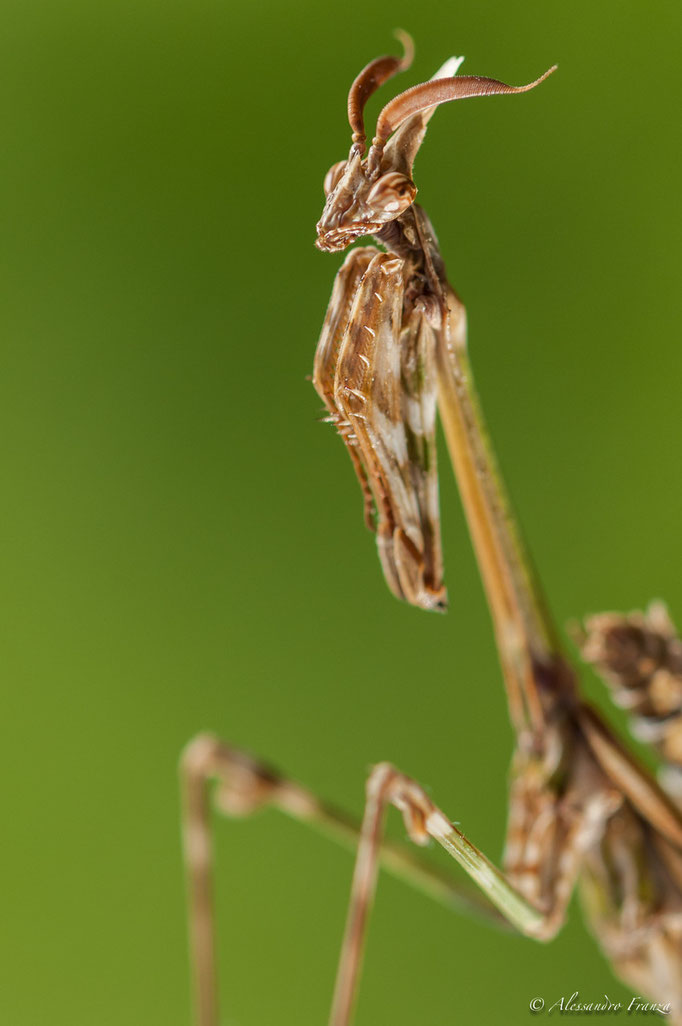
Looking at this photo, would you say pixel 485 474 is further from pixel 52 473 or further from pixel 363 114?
pixel 52 473

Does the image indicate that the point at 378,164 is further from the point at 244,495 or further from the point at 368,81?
the point at 244,495

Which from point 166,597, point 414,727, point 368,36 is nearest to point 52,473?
point 166,597

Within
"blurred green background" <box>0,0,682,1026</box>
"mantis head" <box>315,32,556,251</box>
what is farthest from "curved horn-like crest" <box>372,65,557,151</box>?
"blurred green background" <box>0,0,682,1026</box>

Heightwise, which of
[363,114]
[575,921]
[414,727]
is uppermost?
[363,114]

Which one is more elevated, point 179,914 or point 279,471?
point 279,471

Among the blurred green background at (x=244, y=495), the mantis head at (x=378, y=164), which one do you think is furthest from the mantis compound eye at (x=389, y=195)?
the blurred green background at (x=244, y=495)

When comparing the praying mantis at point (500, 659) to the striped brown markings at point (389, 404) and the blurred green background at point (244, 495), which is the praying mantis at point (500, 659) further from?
the blurred green background at point (244, 495)

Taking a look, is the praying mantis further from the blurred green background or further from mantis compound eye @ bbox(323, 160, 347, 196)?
the blurred green background
